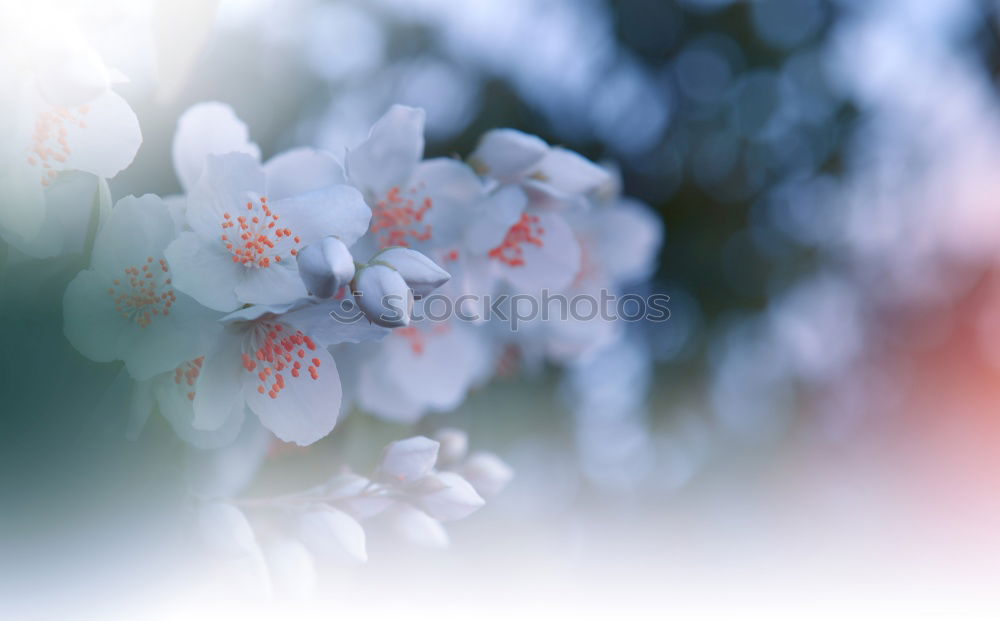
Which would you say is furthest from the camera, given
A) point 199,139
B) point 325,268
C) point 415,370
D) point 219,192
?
point 415,370

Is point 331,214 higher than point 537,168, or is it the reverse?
point 537,168

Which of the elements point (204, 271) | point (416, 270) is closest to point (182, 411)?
point (204, 271)

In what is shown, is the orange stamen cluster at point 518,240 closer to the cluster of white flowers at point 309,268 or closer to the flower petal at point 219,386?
the cluster of white flowers at point 309,268

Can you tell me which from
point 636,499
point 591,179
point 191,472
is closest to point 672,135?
point 636,499

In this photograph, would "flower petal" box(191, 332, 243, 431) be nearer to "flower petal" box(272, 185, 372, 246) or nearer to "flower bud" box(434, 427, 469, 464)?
"flower petal" box(272, 185, 372, 246)

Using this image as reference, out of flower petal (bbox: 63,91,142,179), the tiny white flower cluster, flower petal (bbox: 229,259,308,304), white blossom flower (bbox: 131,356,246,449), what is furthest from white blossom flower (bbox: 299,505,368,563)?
flower petal (bbox: 63,91,142,179)

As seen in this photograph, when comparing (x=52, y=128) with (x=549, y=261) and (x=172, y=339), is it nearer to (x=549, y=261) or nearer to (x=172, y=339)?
(x=172, y=339)

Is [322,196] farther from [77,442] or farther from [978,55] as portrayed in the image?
[978,55]
